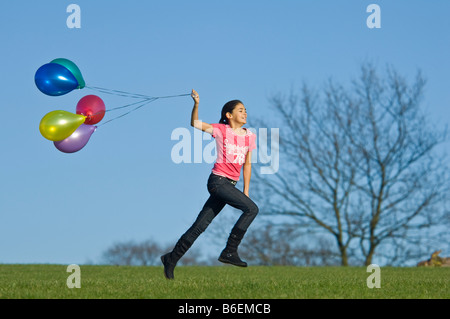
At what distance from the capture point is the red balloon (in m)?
9.05

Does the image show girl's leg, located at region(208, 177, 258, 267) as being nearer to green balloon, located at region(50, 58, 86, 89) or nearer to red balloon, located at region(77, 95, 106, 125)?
red balloon, located at region(77, 95, 106, 125)

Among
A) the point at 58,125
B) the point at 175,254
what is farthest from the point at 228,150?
the point at 58,125

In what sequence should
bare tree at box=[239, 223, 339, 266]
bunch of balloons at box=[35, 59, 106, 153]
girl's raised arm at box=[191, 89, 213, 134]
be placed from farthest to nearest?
bare tree at box=[239, 223, 339, 266]
bunch of balloons at box=[35, 59, 106, 153]
girl's raised arm at box=[191, 89, 213, 134]

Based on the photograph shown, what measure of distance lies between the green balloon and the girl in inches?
99.9

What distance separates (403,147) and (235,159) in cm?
1742

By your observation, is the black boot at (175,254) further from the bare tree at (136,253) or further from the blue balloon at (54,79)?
the bare tree at (136,253)

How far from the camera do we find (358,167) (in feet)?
76.7

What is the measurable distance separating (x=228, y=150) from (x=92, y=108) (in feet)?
9.03

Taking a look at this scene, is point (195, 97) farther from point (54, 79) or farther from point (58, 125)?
point (54, 79)

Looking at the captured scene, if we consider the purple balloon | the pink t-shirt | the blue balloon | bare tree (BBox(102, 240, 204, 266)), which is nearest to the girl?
the pink t-shirt
